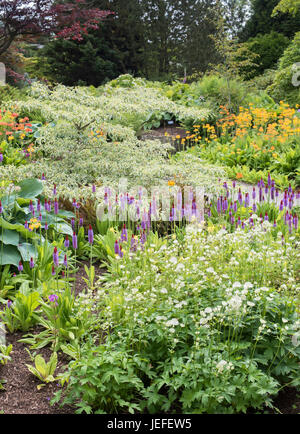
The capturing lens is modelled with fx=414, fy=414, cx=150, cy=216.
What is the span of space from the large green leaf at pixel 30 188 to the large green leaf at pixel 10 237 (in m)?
0.53

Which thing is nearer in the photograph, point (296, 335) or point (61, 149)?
point (296, 335)

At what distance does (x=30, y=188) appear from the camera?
375 centimetres

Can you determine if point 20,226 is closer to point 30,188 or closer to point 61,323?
point 30,188

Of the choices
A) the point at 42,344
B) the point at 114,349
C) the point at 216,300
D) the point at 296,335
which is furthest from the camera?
the point at 42,344

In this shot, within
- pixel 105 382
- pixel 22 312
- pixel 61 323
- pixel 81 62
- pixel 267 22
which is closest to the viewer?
pixel 105 382

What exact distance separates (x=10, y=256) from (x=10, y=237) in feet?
0.52

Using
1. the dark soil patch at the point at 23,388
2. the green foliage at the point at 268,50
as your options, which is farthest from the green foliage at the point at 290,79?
the dark soil patch at the point at 23,388

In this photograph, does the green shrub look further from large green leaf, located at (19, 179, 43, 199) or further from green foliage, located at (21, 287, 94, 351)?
green foliage, located at (21, 287, 94, 351)

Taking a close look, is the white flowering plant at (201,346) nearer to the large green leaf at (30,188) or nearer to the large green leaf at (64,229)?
the large green leaf at (64,229)

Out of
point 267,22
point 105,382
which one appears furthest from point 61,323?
point 267,22
